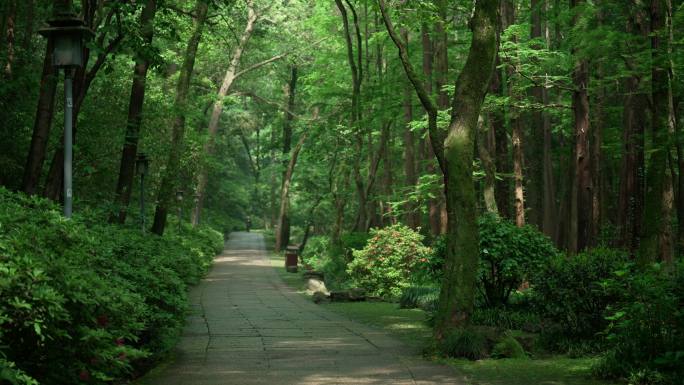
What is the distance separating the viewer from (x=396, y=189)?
28328 mm

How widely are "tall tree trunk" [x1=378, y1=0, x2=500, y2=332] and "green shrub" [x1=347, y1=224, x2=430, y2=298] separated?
11.5m

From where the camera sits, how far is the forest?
20.1 feet

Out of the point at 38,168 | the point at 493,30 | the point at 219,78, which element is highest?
the point at 219,78

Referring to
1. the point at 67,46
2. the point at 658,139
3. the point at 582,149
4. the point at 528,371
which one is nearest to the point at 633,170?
the point at 582,149

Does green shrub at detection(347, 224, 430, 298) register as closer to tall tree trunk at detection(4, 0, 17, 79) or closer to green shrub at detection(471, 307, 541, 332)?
green shrub at detection(471, 307, 541, 332)

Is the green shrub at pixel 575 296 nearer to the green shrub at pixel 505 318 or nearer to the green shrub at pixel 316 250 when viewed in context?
the green shrub at pixel 505 318

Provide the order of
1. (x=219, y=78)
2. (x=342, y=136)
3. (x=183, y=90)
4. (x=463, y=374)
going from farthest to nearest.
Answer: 1. (x=219, y=78)
2. (x=342, y=136)
3. (x=183, y=90)
4. (x=463, y=374)

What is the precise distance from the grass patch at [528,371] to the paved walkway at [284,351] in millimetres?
328

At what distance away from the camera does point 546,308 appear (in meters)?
10.8

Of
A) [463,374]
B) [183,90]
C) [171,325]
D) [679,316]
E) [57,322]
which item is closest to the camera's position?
[57,322]

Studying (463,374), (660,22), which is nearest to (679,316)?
(463,374)

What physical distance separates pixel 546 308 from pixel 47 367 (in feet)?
24.5

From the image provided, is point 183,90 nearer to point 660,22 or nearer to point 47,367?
point 660,22

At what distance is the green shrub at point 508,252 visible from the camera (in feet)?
45.3
